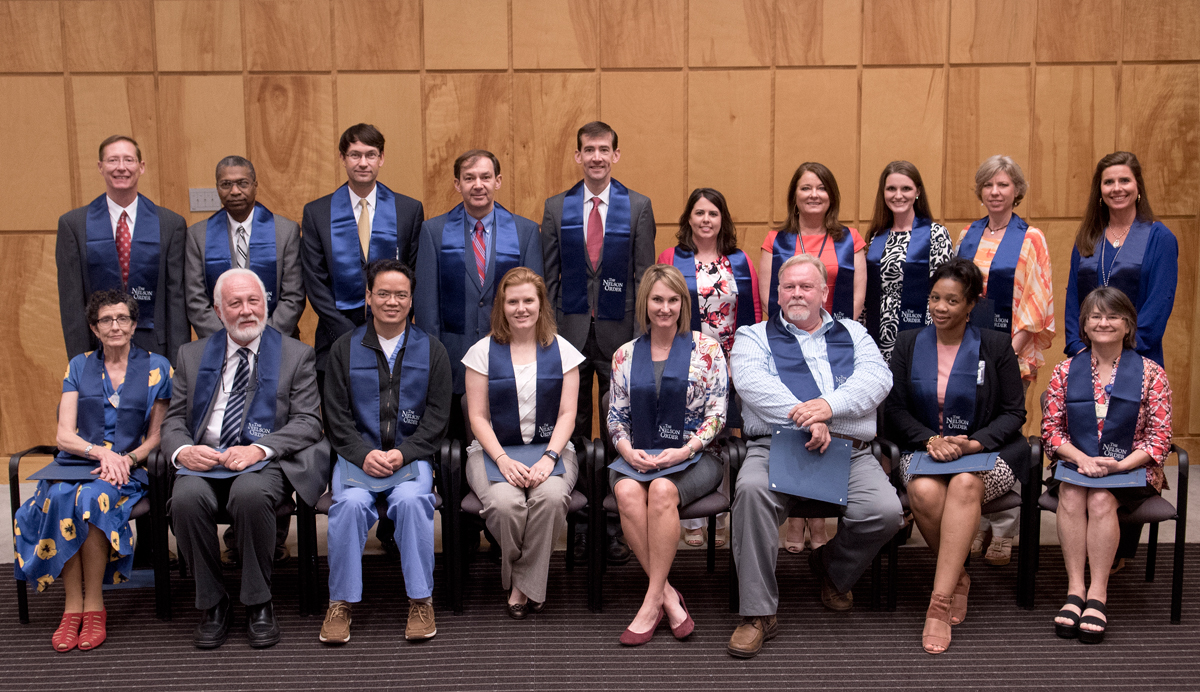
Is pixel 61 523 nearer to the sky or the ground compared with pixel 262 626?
nearer to the sky

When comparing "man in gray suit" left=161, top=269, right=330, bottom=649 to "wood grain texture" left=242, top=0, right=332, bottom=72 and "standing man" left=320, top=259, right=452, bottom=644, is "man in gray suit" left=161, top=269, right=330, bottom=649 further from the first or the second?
"wood grain texture" left=242, top=0, right=332, bottom=72

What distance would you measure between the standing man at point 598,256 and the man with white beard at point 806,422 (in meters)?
0.61

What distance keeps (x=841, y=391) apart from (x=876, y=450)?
11.8 inches

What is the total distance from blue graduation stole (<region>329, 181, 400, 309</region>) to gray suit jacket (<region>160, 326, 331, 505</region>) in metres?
0.41

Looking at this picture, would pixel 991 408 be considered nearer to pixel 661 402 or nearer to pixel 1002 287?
pixel 1002 287

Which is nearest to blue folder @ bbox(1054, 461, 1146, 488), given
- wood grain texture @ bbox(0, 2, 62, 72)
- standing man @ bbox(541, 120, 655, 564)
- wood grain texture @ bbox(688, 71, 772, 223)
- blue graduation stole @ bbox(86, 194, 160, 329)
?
standing man @ bbox(541, 120, 655, 564)

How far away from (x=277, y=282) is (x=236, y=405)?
68 centimetres

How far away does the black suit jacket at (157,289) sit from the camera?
3.68 m

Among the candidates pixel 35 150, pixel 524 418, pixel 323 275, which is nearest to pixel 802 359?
pixel 524 418

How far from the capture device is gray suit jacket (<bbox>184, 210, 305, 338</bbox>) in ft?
12.1

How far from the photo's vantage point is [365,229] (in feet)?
12.4

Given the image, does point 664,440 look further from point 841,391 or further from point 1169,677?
point 1169,677

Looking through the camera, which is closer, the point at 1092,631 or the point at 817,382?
the point at 1092,631

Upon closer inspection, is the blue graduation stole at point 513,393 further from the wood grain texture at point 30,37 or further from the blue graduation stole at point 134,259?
the wood grain texture at point 30,37
